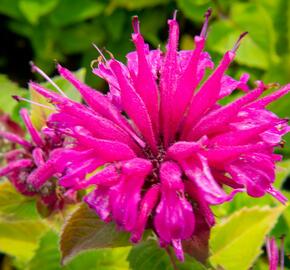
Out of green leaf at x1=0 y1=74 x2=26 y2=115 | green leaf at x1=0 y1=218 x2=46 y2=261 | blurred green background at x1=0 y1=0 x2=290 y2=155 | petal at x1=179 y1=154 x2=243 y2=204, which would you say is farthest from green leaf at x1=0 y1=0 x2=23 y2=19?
petal at x1=179 y1=154 x2=243 y2=204

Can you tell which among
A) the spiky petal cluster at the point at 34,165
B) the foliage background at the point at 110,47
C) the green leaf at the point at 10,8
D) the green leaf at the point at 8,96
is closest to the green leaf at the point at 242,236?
the foliage background at the point at 110,47

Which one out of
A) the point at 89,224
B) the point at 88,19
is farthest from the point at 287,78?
the point at 89,224

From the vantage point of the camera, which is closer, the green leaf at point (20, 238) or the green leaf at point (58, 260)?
the green leaf at point (58, 260)

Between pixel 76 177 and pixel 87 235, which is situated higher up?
pixel 76 177

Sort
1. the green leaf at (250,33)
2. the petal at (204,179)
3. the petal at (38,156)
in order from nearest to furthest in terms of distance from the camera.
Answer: the petal at (204,179), the petal at (38,156), the green leaf at (250,33)

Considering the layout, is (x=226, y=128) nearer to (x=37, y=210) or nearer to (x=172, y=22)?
(x=172, y=22)

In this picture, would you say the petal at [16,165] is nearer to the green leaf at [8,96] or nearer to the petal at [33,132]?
the petal at [33,132]

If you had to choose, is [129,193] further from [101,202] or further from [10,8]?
[10,8]

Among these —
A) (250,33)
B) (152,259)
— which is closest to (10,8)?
(250,33)
